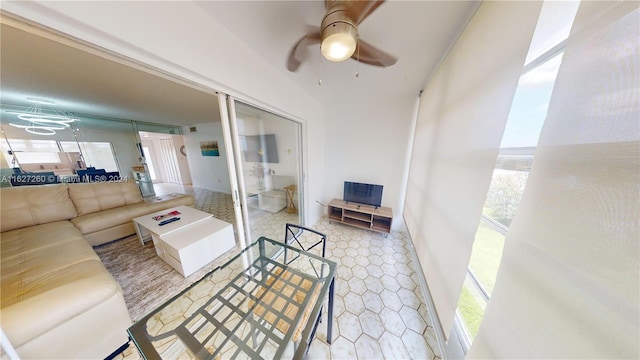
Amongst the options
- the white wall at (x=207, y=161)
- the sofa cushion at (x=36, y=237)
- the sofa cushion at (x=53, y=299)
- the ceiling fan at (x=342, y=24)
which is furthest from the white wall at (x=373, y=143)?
the sofa cushion at (x=36, y=237)

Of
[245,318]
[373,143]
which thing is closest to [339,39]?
[245,318]

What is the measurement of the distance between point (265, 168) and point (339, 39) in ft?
5.24

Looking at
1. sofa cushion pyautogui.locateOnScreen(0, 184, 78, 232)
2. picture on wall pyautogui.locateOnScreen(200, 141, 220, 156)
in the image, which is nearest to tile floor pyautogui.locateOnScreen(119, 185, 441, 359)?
sofa cushion pyautogui.locateOnScreen(0, 184, 78, 232)

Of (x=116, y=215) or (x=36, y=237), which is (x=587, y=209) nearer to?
(x=36, y=237)

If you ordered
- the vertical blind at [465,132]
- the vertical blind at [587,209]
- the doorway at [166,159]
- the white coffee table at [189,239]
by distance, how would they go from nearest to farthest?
the vertical blind at [587,209] < the vertical blind at [465,132] < the white coffee table at [189,239] < the doorway at [166,159]

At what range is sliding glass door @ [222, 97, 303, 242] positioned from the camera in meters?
1.45

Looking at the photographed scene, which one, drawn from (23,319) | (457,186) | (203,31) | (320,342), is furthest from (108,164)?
(457,186)

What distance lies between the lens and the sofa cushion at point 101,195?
2320 millimetres

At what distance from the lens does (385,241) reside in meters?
2.39

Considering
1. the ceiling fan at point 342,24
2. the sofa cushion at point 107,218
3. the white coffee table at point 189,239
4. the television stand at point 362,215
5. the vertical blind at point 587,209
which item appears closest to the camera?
the vertical blind at point 587,209

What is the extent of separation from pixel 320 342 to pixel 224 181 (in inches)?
177

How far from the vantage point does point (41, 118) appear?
2.63 m

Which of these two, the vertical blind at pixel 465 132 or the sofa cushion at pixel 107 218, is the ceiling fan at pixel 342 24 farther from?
the sofa cushion at pixel 107 218

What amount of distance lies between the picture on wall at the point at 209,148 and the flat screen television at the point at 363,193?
3891 mm
